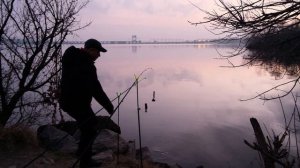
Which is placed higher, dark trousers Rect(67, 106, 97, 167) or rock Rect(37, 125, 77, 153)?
dark trousers Rect(67, 106, 97, 167)

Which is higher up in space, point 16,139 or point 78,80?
point 78,80

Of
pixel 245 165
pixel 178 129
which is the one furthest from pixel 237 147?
pixel 178 129

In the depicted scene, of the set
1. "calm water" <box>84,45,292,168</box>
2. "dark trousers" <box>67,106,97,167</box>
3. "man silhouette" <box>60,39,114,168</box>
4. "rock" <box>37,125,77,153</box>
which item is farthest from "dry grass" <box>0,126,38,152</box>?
"calm water" <box>84,45,292,168</box>

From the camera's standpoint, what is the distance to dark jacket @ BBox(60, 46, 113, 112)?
5.24 metres

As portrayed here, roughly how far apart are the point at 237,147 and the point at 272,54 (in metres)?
11.1

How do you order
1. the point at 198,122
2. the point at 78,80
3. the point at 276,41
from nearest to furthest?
the point at 276,41 < the point at 78,80 < the point at 198,122

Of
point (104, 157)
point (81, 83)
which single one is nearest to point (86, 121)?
point (81, 83)

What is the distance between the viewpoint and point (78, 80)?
5.25 meters

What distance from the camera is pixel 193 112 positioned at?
2261cm

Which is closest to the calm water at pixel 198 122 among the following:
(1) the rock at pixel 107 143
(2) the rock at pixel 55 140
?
(1) the rock at pixel 107 143

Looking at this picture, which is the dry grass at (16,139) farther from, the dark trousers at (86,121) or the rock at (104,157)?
the dark trousers at (86,121)

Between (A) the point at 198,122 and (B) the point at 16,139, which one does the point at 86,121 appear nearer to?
(B) the point at 16,139

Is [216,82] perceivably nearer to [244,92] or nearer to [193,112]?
[244,92]

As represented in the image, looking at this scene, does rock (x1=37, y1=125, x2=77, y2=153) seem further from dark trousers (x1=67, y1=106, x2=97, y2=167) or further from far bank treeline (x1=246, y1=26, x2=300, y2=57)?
far bank treeline (x1=246, y1=26, x2=300, y2=57)
